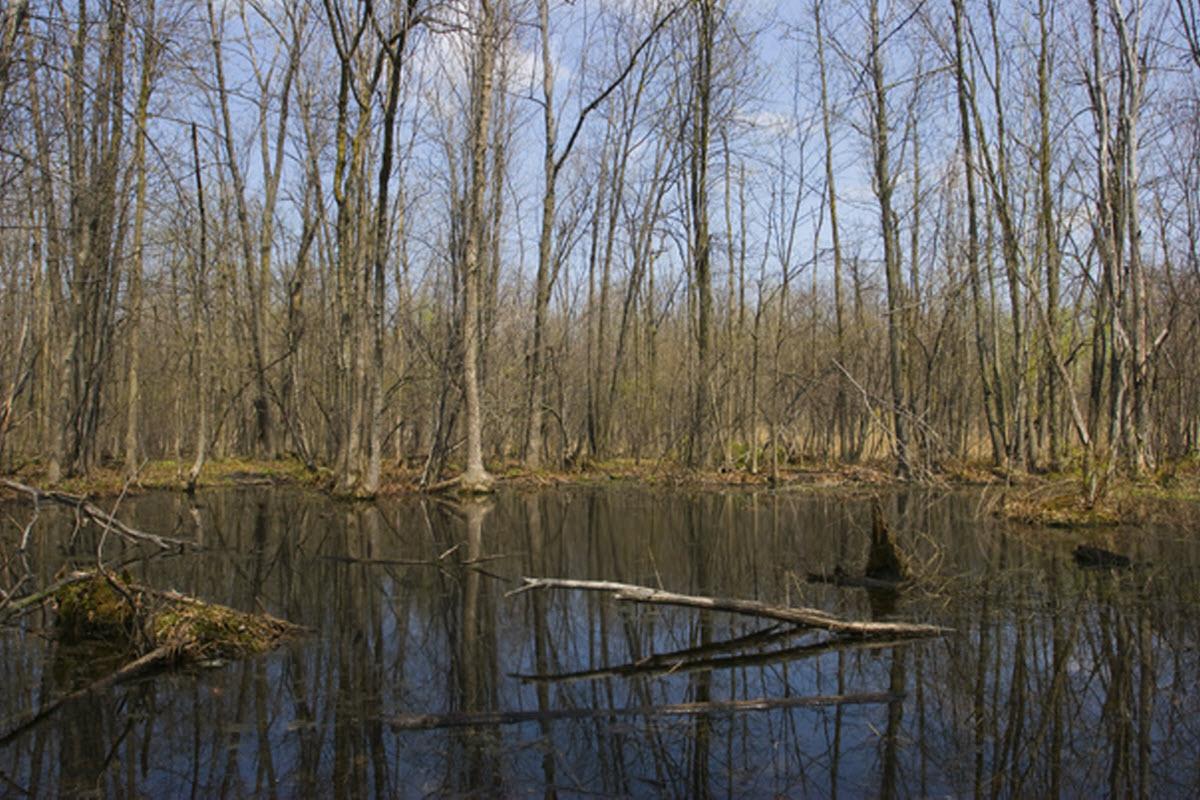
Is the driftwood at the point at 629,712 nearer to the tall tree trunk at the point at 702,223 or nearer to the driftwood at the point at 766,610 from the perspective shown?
the driftwood at the point at 766,610

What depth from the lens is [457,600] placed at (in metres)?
7.22

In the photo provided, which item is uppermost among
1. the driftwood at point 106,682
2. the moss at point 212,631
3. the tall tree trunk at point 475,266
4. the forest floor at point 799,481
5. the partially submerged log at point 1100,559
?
the tall tree trunk at point 475,266

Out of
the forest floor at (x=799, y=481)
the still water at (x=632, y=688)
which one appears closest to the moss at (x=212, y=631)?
the still water at (x=632, y=688)

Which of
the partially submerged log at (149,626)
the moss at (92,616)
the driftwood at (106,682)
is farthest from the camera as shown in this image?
the moss at (92,616)

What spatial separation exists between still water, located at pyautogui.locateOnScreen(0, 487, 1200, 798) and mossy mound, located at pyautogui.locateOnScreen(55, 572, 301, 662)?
0.85 feet

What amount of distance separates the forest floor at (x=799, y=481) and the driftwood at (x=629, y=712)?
16.7 ft

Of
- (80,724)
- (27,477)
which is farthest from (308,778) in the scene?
(27,477)

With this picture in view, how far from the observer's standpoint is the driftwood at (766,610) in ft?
17.9

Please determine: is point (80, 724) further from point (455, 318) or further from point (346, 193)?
point (455, 318)

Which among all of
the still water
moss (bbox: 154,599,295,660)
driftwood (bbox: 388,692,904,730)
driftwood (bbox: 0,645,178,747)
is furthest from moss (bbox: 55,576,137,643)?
driftwood (bbox: 388,692,904,730)

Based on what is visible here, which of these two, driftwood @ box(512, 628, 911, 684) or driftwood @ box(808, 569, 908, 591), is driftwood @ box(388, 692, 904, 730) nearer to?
driftwood @ box(512, 628, 911, 684)

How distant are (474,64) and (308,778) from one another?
22.0 metres

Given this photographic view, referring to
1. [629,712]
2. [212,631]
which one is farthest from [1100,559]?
[212,631]

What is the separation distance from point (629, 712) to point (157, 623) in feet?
10.7
